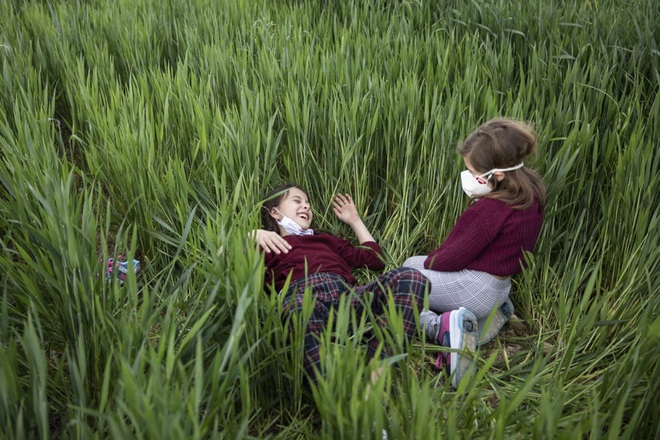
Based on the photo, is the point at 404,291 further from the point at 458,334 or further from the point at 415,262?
the point at 415,262

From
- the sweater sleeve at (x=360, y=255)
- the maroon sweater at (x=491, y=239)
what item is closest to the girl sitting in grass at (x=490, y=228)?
the maroon sweater at (x=491, y=239)

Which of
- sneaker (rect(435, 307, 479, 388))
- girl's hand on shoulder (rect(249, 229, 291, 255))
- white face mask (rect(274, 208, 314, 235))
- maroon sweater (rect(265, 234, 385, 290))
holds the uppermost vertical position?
girl's hand on shoulder (rect(249, 229, 291, 255))

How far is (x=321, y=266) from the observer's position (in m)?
1.71

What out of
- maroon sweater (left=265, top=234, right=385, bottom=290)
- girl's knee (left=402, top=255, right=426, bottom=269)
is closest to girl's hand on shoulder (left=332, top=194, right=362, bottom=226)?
maroon sweater (left=265, top=234, right=385, bottom=290)

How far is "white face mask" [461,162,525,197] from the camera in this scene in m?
1.61

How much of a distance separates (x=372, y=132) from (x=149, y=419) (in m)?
1.34

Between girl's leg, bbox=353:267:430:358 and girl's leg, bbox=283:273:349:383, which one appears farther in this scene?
girl's leg, bbox=353:267:430:358

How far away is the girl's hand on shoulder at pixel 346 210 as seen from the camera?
77.4 inches

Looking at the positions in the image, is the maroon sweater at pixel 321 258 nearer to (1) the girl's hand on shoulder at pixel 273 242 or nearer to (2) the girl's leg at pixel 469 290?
(1) the girl's hand on shoulder at pixel 273 242

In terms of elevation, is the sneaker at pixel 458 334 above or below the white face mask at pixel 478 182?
below

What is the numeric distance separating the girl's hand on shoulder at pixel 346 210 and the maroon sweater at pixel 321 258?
0.35 ft

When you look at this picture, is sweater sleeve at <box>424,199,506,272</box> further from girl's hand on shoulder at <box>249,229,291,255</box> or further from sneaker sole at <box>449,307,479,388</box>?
girl's hand on shoulder at <box>249,229,291,255</box>

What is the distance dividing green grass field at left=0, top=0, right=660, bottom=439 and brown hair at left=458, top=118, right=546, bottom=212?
0.19m

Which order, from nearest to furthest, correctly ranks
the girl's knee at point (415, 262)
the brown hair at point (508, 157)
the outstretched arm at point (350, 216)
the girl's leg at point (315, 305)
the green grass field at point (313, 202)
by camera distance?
the green grass field at point (313, 202) → the girl's leg at point (315, 305) → the brown hair at point (508, 157) → the girl's knee at point (415, 262) → the outstretched arm at point (350, 216)
